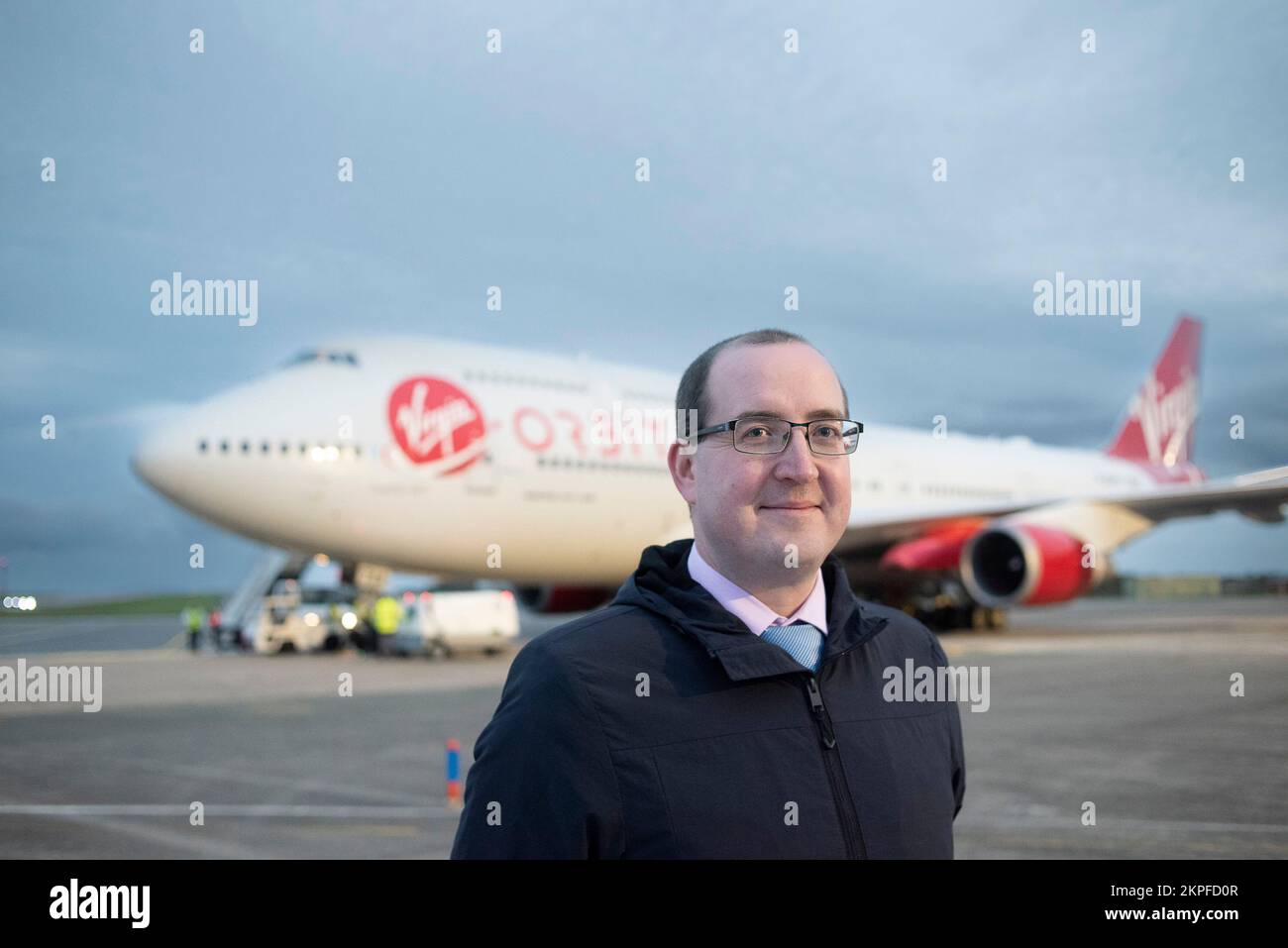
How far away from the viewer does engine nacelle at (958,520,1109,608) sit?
1603 centimetres

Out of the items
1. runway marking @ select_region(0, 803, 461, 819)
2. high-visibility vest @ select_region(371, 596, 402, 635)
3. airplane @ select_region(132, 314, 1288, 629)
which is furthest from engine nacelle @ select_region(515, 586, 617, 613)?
runway marking @ select_region(0, 803, 461, 819)

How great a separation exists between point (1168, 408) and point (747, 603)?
31497 millimetres

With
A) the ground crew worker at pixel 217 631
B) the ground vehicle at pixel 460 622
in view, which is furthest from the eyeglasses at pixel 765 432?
the ground crew worker at pixel 217 631

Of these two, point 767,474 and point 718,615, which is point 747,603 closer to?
point 718,615

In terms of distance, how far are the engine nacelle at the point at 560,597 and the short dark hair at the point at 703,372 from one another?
17.1 metres

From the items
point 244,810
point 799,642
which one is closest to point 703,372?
point 799,642

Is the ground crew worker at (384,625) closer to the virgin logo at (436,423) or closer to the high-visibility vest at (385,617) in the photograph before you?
the high-visibility vest at (385,617)

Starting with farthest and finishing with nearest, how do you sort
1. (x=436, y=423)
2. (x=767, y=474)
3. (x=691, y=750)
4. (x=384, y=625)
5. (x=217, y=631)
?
(x=217, y=631)
(x=384, y=625)
(x=436, y=423)
(x=767, y=474)
(x=691, y=750)

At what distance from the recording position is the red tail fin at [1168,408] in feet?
92.0

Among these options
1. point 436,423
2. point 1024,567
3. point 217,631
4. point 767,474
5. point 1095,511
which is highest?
point 436,423

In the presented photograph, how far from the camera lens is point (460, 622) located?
1631 centimetres

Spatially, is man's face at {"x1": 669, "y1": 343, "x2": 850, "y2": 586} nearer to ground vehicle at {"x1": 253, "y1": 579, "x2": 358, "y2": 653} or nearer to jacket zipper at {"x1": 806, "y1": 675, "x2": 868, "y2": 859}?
jacket zipper at {"x1": 806, "y1": 675, "x2": 868, "y2": 859}
